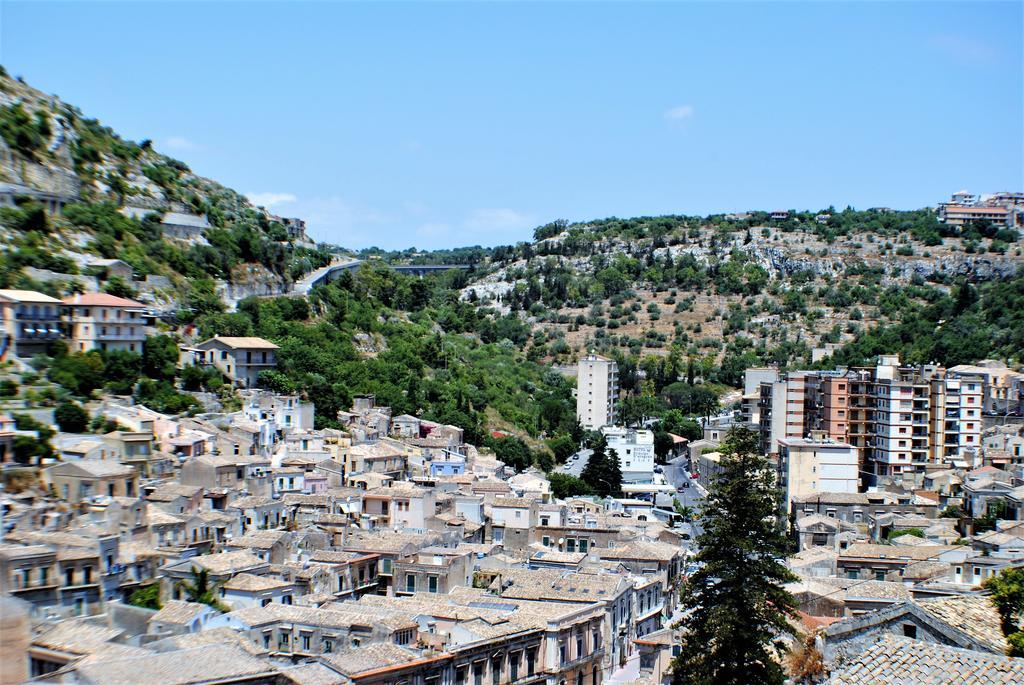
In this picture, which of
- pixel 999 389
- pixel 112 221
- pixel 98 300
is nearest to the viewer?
pixel 98 300

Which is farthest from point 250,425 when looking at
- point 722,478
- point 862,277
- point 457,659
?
point 862,277

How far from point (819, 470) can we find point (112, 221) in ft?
111

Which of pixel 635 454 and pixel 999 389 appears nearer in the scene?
pixel 635 454

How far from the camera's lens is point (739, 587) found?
59.2 ft

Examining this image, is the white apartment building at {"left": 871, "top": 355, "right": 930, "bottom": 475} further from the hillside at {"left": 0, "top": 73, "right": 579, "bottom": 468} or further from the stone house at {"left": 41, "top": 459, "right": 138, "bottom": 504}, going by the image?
the stone house at {"left": 41, "top": 459, "right": 138, "bottom": 504}

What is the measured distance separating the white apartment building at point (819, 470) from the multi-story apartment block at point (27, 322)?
2571 cm

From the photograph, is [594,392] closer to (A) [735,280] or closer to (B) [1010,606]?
(A) [735,280]

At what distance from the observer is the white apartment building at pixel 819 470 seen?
1619 inches

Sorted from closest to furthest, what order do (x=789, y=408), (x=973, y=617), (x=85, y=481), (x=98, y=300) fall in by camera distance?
(x=973, y=617)
(x=85, y=481)
(x=98, y=300)
(x=789, y=408)

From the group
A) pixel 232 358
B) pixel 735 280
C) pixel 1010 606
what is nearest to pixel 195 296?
pixel 232 358

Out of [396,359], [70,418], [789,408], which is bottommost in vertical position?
[789,408]

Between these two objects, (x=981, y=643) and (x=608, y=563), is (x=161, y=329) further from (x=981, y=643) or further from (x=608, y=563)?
(x=981, y=643)

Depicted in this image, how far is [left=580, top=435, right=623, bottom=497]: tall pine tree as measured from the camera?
149ft

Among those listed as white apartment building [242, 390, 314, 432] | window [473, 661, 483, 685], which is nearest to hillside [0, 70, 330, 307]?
white apartment building [242, 390, 314, 432]
